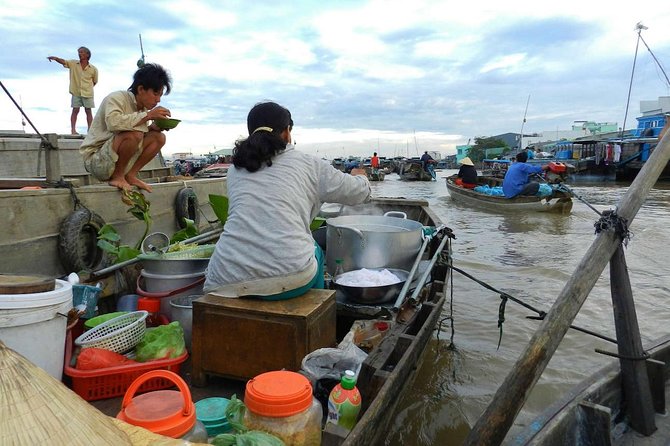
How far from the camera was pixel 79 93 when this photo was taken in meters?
7.73

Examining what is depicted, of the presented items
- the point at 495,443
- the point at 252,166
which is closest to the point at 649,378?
the point at 495,443

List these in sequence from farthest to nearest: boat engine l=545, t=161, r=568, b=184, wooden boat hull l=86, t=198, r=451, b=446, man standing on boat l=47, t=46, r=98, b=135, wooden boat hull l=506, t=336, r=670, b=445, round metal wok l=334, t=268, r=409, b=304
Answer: boat engine l=545, t=161, r=568, b=184
man standing on boat l=47, t=46, r=98, b=135
round metal wok l=334, t=268, r=409, b=304
wooden boat hull l=506, t=336, r=670, b=445
wooden boat hull l=86, t=198, r=451, b=446

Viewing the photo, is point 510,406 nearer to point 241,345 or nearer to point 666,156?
point 241,345

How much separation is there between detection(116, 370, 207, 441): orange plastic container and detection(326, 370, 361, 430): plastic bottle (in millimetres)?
547

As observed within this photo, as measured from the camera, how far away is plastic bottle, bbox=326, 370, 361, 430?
1885 millimetres

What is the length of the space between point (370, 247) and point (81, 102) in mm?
6842

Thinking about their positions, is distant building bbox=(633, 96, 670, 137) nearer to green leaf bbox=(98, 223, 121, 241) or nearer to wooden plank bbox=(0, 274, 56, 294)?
green leaf bbox=(98, 223, 121, 241)

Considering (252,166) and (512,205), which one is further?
(512,205)

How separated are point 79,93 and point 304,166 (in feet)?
22.9

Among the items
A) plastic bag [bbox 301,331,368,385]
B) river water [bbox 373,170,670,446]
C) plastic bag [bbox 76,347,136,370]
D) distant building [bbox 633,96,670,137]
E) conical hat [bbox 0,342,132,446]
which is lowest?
river water [bbox 373,170,670,446]

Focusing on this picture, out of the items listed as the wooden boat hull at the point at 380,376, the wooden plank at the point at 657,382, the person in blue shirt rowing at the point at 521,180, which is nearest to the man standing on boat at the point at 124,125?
the wooden boat hull at the point at 380,376

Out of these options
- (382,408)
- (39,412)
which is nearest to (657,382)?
(382,408)

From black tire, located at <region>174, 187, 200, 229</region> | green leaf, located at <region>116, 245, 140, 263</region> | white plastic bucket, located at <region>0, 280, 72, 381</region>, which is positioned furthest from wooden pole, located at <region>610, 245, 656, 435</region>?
black tire, located at <region>174, 187, 200, 229</region>

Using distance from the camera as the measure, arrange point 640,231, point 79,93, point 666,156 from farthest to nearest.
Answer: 1. point 640,231
2. point 79,93
3. point 666,156
